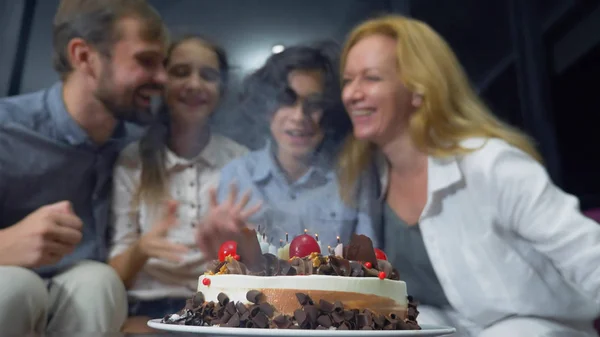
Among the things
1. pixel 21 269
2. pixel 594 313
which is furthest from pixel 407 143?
pixel 21 269

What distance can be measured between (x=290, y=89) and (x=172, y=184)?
54 cm

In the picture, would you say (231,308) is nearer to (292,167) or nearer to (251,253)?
(251,253)

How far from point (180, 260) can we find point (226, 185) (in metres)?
0.31

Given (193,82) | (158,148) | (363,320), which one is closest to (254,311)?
(363,320)

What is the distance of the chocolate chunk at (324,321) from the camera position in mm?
1375

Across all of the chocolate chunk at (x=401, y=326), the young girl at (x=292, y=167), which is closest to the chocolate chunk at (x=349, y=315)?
the chocolate chunk at (x=401, y=326)

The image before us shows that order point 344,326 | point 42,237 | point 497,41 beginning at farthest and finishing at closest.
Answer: point 497,41 < point 42,237 < point 344,326

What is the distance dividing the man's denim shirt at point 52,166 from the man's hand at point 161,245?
137mm

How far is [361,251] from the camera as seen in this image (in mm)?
1567

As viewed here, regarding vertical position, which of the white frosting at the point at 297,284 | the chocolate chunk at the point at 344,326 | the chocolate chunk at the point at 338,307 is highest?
the white frosting at the point at 297,284

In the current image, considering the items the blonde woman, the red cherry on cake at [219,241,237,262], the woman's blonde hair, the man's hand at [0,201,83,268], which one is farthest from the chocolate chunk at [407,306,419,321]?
the man's hand at [0,201,83,268]

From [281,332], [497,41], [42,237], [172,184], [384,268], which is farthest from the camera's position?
[497,41]

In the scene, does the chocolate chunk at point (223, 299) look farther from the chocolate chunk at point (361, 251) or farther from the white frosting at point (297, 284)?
the chocolate chunk at point (361, 251)

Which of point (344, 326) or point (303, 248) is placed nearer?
point (344, 326)
